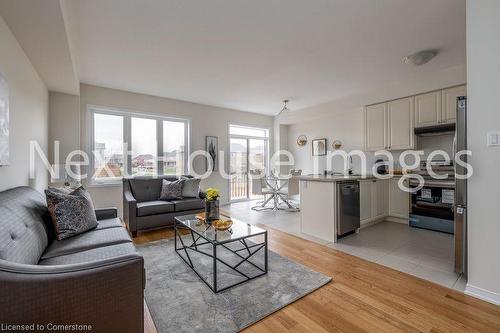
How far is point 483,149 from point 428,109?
244 cm

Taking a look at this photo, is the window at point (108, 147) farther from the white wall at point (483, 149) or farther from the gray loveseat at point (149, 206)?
the white wall at point (483, 149)

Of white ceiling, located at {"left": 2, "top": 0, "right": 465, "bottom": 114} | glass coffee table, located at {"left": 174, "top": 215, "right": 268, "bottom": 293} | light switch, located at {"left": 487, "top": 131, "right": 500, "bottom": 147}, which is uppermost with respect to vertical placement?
white ceiling, located at {"left": 2, "top": 0, "right": 465, "bottom": 114}

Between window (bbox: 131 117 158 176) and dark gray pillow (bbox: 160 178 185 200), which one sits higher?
window (bbox: 131 117 158 176)

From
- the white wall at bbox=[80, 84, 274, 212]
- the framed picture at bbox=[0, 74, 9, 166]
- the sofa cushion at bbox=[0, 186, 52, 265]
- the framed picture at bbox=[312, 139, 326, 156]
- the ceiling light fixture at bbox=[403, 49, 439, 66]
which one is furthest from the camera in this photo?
the framed picture at bbox=[312, 139, 326, 156]

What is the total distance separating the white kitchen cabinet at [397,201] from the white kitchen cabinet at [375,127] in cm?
73

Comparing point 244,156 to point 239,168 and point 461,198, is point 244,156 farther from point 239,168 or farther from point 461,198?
point 461,198

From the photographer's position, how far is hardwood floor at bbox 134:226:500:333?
153cm

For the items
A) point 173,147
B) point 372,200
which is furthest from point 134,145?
point 372,200

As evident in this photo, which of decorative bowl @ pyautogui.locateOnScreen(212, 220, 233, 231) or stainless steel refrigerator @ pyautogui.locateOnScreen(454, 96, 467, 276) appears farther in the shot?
decorative bowl @ pyautogui.locateOnScreen(212, 220, 233, 231)

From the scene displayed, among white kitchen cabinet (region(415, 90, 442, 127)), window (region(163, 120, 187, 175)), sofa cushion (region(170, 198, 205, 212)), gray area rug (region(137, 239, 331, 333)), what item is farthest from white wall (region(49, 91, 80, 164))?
white kitchen cabinet (region(415, 90, 442, 127))

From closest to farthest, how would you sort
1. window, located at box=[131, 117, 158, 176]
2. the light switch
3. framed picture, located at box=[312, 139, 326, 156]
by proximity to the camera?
1. the light switch
2. window, located at box=[131, 117, 158, 176]
3. framed picture, located at box=[312, 139, 326, 156]

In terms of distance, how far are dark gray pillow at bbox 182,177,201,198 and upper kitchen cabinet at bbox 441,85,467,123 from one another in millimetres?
4218

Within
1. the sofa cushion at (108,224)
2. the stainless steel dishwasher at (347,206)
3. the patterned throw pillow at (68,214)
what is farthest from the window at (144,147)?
the stainless steel dishwasher at (347,206)

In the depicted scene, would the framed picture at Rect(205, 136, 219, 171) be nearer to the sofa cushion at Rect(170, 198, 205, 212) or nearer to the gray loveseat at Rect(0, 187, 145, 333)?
the sofa cushion at Rect(170, 198, 205, 212)
